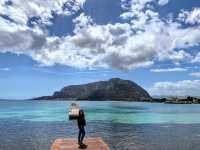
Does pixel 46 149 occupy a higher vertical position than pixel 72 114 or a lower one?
lower

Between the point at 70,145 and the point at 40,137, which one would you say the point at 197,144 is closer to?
the point at 70,145

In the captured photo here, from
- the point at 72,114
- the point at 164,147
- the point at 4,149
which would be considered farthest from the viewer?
the point at 164,147

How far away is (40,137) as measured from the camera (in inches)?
1748

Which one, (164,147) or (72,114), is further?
(164,147)

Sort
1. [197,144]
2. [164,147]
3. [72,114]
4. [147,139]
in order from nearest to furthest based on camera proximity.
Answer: [72,114], [164,147], [197,144], [147,139]

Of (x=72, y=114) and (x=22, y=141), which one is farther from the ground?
(x=72, y=114)

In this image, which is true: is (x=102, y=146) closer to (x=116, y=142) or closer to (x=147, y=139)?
(x=116, y=142)

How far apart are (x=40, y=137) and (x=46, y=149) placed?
34.6 ft

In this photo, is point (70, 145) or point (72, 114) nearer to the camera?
point (70, 145)

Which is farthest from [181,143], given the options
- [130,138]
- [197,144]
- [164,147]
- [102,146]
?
[102,146]

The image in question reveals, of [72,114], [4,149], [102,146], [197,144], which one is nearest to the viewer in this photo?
[102,146]

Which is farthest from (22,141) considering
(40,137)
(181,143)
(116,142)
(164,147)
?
(181,143)

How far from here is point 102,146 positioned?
91.6 feet

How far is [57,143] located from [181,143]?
1765cm
